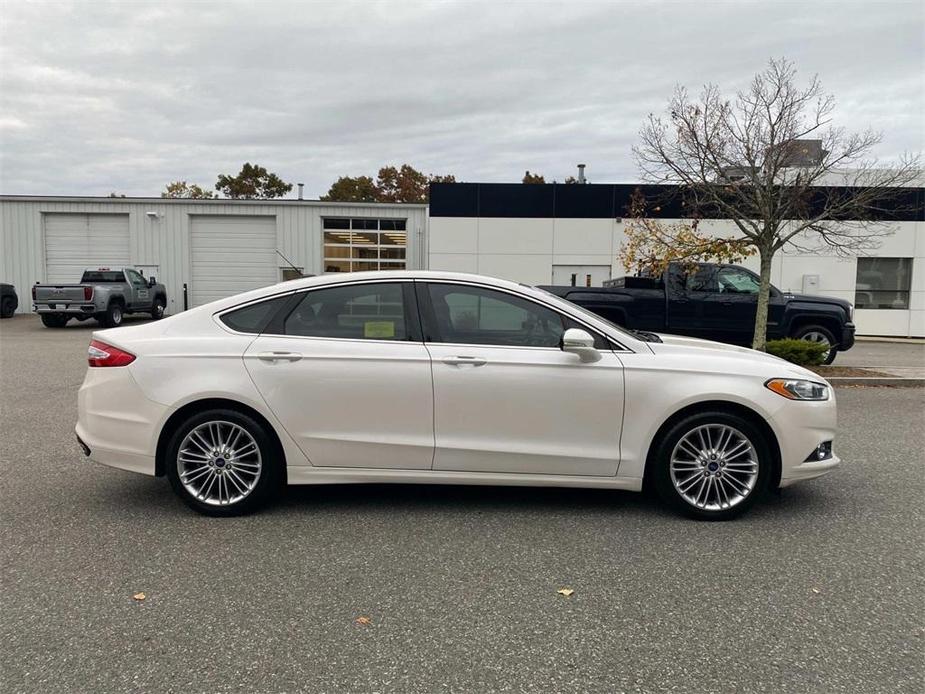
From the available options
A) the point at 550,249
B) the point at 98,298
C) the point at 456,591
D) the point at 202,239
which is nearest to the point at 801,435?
the point at 456,591

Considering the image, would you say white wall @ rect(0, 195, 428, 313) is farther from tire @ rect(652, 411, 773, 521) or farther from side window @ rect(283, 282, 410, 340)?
tire @ rect(652, 411, 773, 521)

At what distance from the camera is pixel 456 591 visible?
335cm

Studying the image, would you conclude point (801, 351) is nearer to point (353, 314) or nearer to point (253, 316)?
point (353, 314)

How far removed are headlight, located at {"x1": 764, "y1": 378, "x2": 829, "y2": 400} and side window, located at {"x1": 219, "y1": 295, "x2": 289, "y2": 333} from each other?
10.7 feet

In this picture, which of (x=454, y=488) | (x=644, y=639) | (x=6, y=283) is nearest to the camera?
(x=644, y=639)

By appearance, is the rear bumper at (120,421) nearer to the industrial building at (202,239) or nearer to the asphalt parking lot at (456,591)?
the asphalt parking lot at (456,591)

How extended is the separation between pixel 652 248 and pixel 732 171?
6.20 ft

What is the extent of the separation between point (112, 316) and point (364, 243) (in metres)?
9.09

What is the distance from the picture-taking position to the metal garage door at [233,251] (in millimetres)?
25578

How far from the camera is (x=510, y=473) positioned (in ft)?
14.1

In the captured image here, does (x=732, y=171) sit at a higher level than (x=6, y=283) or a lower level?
higher

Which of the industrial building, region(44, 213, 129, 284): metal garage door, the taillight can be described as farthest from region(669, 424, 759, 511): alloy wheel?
region(44, 213, 129, 284): metal garage door

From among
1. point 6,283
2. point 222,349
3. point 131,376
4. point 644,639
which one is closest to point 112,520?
point 131,376

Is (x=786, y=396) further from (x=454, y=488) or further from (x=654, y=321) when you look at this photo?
(x=654, y=321)
